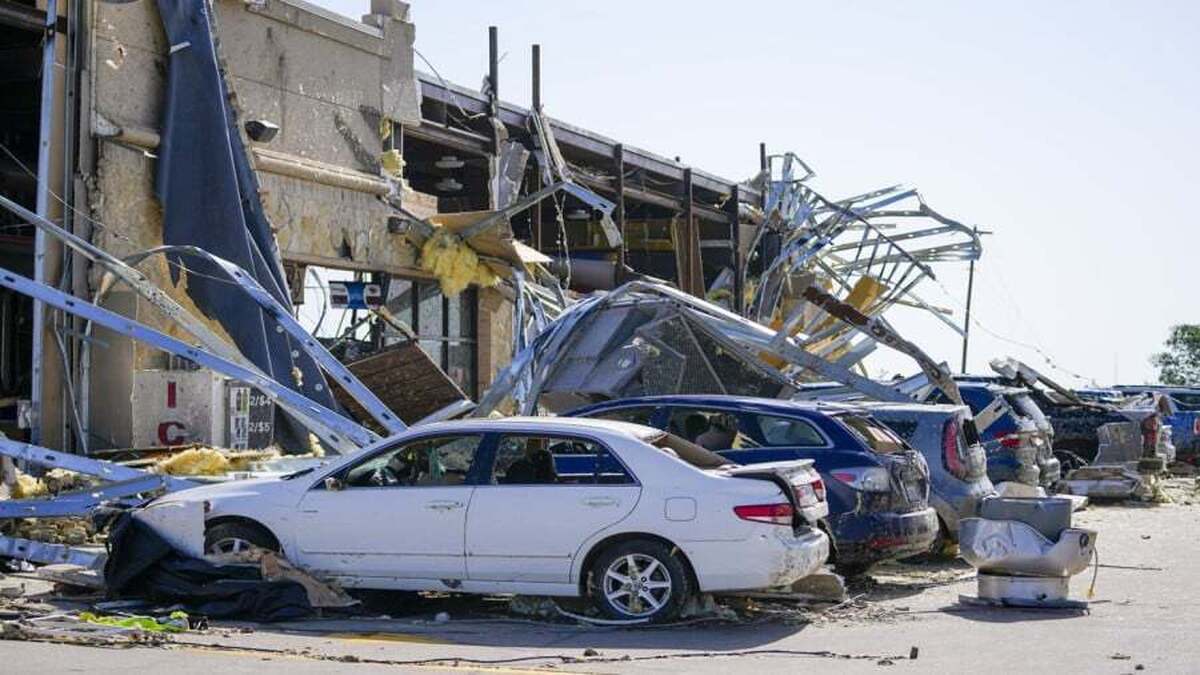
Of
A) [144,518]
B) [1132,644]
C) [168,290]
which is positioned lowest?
[1132,644]

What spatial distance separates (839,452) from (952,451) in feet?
7.43

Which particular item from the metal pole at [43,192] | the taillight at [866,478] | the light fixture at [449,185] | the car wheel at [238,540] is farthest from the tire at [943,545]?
the light fixture at [449,185]

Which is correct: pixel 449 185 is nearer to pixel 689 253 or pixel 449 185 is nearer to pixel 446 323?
pixel 446 323

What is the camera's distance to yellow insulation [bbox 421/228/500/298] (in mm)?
25781

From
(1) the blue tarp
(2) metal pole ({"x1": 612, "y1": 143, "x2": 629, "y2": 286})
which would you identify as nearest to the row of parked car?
(1) the blue tarp

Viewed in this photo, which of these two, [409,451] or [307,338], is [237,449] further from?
[409,451]

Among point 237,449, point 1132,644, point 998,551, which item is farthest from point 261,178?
point 1132,644

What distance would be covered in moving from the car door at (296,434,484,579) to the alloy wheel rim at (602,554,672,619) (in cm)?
105

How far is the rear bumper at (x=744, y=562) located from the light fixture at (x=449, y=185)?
2046 cm

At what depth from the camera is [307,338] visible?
1675 cm

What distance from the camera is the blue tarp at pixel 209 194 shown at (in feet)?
66.2

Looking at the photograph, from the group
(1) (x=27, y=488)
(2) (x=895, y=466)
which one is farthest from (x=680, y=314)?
(1) (x=27, y=488)

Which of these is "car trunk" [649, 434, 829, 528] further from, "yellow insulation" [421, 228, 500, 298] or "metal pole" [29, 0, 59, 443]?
"yellow insulation" [421, 228, 500, 298]

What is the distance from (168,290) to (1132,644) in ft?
44.3
